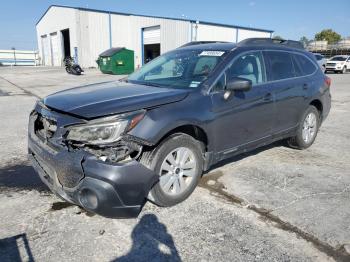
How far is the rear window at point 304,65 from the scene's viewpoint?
17.5 feet

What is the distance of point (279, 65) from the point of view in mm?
4887

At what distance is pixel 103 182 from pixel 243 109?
2.04m

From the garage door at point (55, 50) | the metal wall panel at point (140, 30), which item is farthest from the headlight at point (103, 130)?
the garage door at point (55, 50)

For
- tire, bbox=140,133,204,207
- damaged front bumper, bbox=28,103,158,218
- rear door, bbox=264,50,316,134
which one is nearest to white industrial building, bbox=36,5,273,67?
rear door, bbox=264,50,316,134

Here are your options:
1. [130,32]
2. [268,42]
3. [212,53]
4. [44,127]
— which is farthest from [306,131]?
[130,32]

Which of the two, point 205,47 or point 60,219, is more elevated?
point 205,47

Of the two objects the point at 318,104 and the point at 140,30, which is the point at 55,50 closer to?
the point at 140,30

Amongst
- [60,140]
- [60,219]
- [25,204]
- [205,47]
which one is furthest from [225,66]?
[25,204]

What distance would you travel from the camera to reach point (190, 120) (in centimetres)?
350

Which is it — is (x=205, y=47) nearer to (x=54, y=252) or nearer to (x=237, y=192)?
Answer: (x=237, y=192)

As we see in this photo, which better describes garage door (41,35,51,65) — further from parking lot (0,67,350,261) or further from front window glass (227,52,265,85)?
front window glass (227,52,265,85)

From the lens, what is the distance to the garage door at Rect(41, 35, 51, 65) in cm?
4895

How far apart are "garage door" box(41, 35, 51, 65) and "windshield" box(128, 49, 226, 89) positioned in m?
48.2

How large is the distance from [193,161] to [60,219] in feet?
4.85
